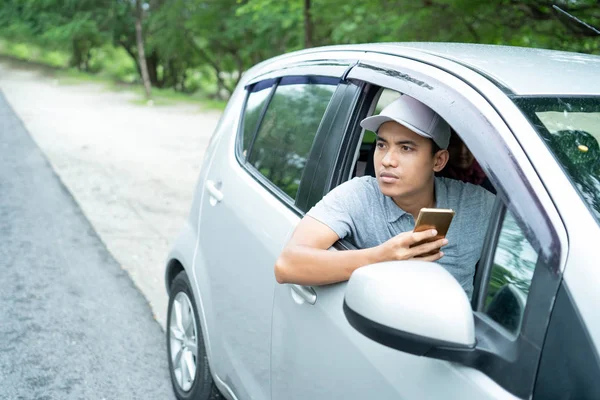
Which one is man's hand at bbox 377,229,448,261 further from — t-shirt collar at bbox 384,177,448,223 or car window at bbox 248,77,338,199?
car window at bbox 248,77,338,199

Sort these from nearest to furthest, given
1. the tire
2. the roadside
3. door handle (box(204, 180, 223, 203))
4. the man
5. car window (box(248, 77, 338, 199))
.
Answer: the man, car window (box(248, 77, 338, 199)), door handle (box(204, 180, 223, 203)), the tire, the roadside

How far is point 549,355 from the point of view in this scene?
1.38 metres

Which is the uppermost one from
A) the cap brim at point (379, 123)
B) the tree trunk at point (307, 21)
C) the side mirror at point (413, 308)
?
the tree trunk at point (307, 21)

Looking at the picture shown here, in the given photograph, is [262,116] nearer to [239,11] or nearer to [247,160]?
[247,160]

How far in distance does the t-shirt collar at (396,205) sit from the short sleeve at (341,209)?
0.10 meters

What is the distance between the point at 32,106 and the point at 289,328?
15.7 metres

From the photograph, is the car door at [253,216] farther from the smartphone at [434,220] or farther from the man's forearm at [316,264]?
the smartphone at [434,220]

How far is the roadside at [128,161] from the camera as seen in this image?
6222 mm

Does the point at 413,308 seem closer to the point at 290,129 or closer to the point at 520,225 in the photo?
the point at 520,225

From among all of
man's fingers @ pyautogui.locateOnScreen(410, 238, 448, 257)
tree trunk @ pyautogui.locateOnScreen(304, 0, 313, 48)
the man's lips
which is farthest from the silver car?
tree trunk @ pyautogui.locateOnScreen(304, 0, 313, 48)

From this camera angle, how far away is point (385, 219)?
2135 millimetres

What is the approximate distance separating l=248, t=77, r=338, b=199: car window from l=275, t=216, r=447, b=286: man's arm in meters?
0.51

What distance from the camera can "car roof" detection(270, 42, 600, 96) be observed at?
1.83 metres

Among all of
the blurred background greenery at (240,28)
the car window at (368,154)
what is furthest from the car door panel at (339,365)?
the blurred background greenery at (240,28)
